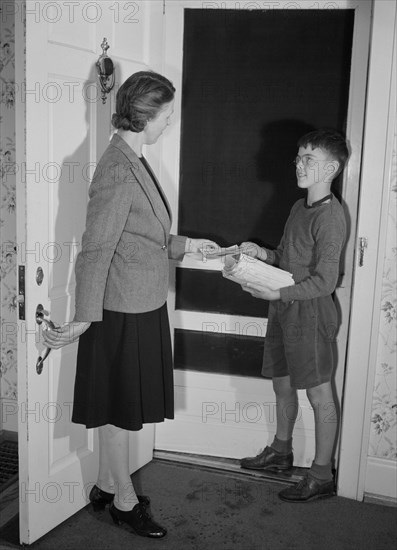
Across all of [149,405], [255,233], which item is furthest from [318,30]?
[149,405]

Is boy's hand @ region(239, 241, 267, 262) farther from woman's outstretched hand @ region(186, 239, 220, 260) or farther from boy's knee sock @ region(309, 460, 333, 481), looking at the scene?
boy's knee sock @ region(309, 460, 333, 481)

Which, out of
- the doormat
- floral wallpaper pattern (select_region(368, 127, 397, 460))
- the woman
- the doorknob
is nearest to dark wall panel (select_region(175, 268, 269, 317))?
floral wallpaper pattern (select_region(368, 127, 397, 460))

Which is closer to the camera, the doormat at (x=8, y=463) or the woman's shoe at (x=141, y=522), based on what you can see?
the woman's shoe at (x=141, y=522)

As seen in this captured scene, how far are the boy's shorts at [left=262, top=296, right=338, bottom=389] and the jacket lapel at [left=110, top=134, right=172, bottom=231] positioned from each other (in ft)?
2.21

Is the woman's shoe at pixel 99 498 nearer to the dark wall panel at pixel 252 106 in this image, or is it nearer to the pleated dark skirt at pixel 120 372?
the pleated dark skirt at pixel 120 372

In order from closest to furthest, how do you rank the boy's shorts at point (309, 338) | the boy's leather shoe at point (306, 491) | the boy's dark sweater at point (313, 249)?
1. the boy's dark sweater at point (313, 249)
2. the boy's shorts at point (309, 338)
3. the boy's leather shoe at point (306, 491)

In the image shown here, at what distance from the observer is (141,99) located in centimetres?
201

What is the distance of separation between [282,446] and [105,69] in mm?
1739

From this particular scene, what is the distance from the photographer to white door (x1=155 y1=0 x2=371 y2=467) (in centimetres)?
269

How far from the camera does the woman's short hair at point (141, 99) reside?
6.61 feet

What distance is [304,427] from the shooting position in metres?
2.83

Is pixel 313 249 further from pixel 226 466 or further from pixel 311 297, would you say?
pixel 226 466

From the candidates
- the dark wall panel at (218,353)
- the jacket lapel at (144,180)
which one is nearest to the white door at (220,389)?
the dark wall panel at (218,353)

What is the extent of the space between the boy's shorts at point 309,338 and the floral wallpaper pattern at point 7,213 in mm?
1348
